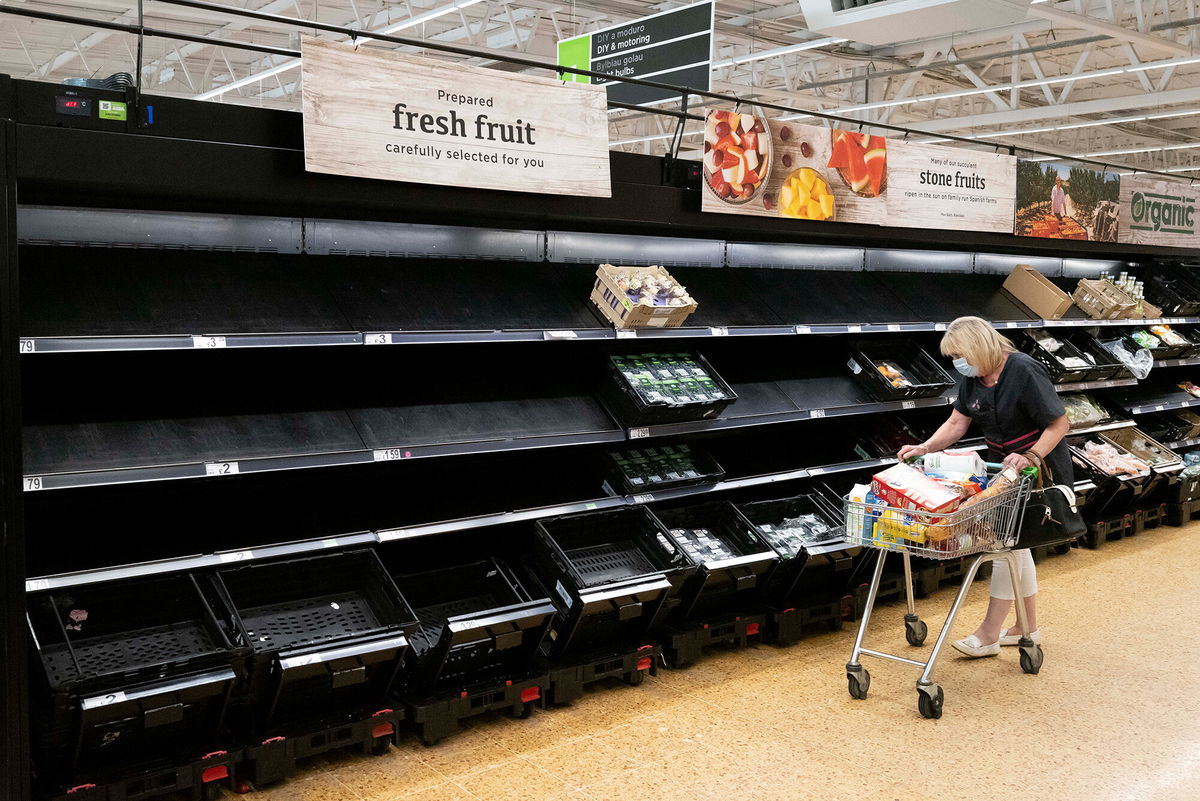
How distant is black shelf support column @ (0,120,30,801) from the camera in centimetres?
251

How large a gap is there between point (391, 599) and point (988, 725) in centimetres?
232

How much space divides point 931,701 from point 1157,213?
5.19m

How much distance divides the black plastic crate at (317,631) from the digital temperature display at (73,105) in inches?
59.4

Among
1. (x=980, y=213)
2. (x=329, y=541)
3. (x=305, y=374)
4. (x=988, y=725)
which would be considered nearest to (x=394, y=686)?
(x=329, y=541)

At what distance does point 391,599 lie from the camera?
3.51m

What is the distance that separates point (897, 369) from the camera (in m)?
5.55

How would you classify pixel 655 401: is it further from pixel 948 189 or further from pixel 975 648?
pixel 948 189

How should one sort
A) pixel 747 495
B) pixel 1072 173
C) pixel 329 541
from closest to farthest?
pixel 329 541 → pixel 747 495 → pixel 1072 173

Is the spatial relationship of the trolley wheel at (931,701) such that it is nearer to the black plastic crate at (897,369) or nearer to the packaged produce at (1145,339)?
the black plastic crate at (897,369)

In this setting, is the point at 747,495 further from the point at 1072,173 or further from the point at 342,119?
the point at 1072,173

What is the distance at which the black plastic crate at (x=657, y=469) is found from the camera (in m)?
4.37

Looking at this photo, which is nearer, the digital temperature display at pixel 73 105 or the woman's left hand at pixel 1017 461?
the digital temperature display at pixel 73 105

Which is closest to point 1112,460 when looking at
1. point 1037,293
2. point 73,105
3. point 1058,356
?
point 1058,356

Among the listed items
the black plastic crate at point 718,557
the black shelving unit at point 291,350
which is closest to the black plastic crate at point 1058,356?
the black shelving unit at point 291,350
